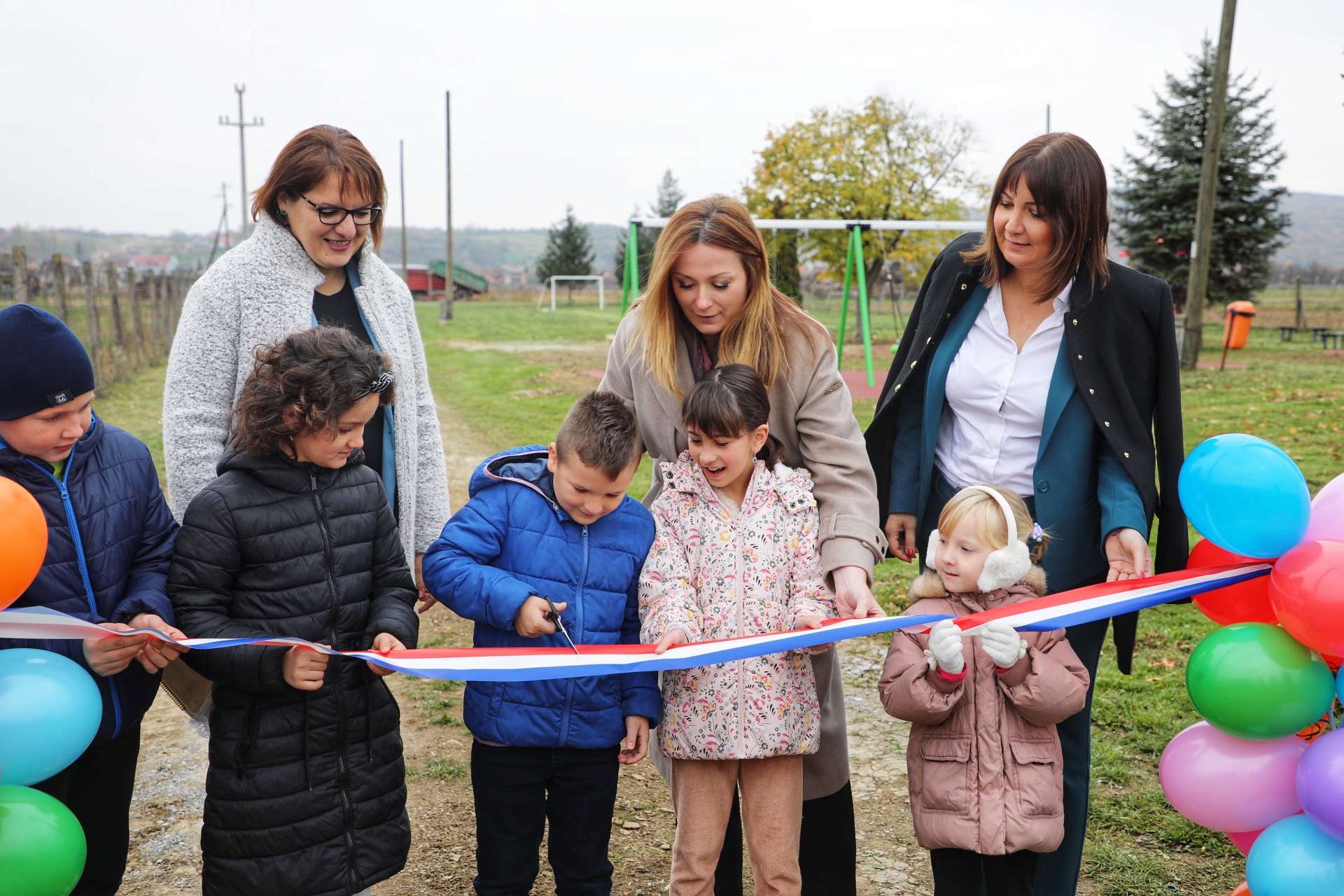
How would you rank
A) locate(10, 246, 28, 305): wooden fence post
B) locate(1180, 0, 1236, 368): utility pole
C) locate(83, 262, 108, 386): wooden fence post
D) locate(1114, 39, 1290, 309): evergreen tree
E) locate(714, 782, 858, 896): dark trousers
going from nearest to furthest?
locate(714, 782, 858, 896): dark trousers < locate(10, 246, 28, 305): wooden fence post < locate(83, 262, 108, 386): wooden fence post < locate(1180, 0, 1236, 368): utility pole < locate(1114, 39, 1290, 309): evergreen tree

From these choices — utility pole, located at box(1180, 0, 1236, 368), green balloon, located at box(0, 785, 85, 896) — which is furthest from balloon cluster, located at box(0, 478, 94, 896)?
utility pole, located at box(1180, 0, 1236, 368)

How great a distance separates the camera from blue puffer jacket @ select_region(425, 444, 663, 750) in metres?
2.46

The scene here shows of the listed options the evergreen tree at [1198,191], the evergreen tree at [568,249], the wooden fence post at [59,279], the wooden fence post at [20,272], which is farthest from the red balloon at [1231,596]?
the evergreen tree at [568,249]

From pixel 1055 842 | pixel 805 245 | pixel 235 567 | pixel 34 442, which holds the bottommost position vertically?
pixel 1055 842

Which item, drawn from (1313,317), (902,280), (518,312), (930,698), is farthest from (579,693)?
(518,312)

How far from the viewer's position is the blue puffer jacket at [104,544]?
2238 millimetres

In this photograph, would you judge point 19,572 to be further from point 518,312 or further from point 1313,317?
point 518,312

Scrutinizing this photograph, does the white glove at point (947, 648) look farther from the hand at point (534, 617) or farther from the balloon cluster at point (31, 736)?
the balloon cluster at point (31, 736)

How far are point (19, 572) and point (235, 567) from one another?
0.43 metres

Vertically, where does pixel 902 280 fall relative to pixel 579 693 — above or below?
above

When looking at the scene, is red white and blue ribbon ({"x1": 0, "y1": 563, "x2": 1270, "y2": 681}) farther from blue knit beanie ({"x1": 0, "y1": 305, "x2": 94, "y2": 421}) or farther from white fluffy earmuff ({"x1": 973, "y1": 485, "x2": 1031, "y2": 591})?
blue knit beanie ({"x1": 0, "y1": 305, "x2": 94, "y2": 421})

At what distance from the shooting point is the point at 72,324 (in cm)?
1405

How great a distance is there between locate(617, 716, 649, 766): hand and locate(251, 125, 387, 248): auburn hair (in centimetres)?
157

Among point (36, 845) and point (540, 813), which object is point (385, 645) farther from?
point (36, 845)
